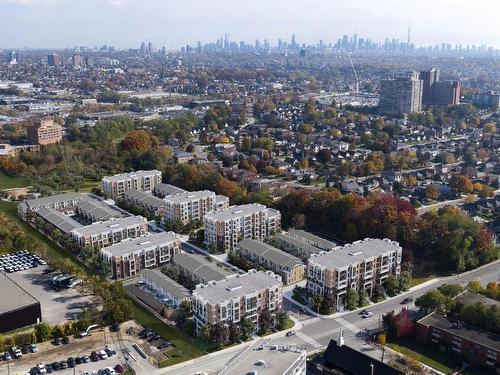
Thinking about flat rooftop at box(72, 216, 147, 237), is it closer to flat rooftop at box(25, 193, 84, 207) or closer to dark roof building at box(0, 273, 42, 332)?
flat rooftop at box(25, 193, 84, 207)

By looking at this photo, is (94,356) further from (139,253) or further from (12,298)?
(139,253)

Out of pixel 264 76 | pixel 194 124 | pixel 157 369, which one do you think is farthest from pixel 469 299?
pixel 264 76

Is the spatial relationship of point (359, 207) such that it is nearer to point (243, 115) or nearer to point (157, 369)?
point (157, 369)

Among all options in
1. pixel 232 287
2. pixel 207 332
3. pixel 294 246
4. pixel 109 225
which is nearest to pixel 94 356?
pixel 207 332

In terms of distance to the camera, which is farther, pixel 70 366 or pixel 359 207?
pixel 359 207

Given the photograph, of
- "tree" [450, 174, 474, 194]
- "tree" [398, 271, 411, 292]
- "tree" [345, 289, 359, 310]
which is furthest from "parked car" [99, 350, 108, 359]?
"tree" [450, 174, 474, 194]

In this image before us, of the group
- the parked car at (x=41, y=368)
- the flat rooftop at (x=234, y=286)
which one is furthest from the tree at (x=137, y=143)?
the parked car at (x=41, y=368)
